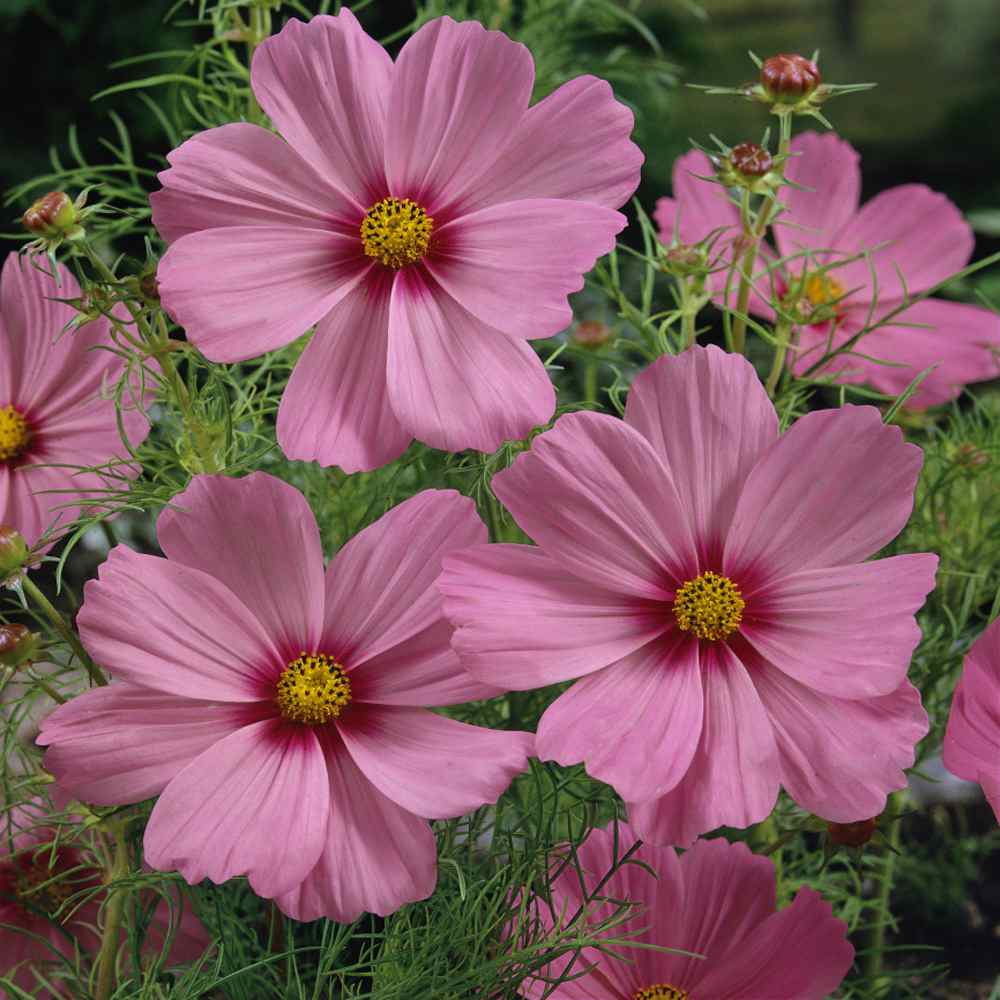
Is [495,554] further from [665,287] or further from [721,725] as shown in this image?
[665,287]

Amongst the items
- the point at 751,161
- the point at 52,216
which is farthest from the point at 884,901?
the point at 52,216

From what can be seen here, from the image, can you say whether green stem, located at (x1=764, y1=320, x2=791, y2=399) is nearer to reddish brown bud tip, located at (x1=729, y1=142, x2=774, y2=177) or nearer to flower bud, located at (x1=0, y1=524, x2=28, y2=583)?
reddish brown bud tip, located at (x1=729, y1=142, x2=774, y2=177)

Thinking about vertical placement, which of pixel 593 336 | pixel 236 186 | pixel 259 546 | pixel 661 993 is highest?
pixel 593 336

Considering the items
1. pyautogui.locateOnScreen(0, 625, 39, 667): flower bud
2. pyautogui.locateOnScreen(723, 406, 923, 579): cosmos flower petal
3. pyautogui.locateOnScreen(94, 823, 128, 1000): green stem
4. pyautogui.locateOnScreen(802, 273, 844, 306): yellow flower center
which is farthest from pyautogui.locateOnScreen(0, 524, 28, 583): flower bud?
pyautogui.locateOnScreen(802, 273, 844, 306): yellow flower center

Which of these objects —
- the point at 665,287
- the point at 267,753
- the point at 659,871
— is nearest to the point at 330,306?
the point at 267,753

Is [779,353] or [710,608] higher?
Answer: [779,353]

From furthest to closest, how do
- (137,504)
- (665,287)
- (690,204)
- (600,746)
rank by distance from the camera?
(665,287), (690,204), (137,504), (600,746)

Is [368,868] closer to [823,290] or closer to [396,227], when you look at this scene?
[396,227]
